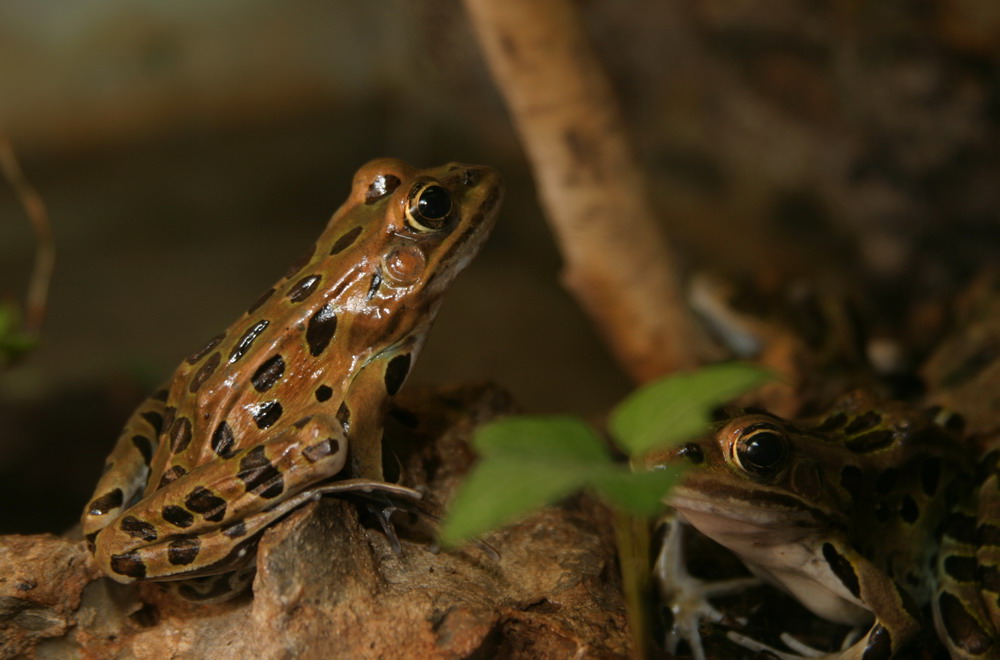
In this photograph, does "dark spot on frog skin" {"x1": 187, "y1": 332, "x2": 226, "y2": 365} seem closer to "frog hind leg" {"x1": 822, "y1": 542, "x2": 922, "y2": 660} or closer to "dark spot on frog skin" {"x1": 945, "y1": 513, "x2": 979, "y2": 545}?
"frog hind leg" {"x1": 822, "y1": 542, "x2": 922, "y2": 660}

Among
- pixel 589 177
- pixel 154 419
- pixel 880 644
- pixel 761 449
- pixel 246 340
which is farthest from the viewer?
pixel 589 177

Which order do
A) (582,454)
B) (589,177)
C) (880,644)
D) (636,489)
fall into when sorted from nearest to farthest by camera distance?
(636,489)
(582,454)
(880,644)
(589,177)

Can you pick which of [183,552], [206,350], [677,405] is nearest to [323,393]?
[206,350]

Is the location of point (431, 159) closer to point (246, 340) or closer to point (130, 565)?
point (246, 340)

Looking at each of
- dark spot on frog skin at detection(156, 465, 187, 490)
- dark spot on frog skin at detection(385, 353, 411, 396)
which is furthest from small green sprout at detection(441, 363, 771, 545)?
dark spot on frog skin at detection(156, 465, 187, 490)

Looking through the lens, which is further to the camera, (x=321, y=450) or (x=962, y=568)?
(x=962, y=568)

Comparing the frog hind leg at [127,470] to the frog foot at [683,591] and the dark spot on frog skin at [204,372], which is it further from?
the frog foot at [683,591]
